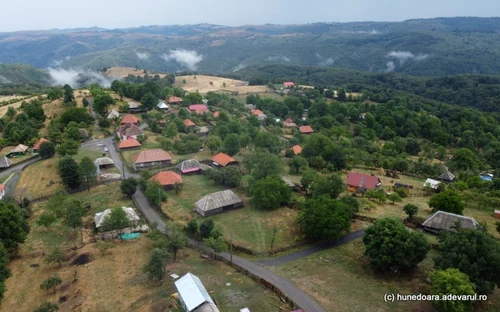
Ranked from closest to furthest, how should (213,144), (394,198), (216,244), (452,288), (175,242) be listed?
1. (452,288)
2. (175,242)
3. (216,244)
4. (394,198)
5. (213,144)

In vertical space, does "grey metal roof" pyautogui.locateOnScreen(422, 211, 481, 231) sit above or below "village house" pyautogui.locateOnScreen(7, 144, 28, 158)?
above

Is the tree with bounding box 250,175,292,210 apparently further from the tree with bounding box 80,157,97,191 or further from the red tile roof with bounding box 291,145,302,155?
the red tile roof with bounding box 291,145,302,155

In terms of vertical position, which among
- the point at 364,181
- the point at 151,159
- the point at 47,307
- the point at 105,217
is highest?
the point at 105,217

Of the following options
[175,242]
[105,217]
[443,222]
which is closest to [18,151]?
[105,217]

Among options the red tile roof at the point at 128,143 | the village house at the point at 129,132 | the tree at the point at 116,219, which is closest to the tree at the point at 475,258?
the tree at the point at 116,219

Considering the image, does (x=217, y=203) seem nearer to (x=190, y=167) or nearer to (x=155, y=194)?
(x=155, y=194)

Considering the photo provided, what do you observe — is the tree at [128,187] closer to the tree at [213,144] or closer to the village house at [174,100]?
the tree at [213,144]

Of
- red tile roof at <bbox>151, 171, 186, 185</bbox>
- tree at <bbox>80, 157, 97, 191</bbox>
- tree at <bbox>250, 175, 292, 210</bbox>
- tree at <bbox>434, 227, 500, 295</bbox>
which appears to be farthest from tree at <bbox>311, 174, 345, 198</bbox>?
tree at <bbox>80, 157, 97, 191</bbox>

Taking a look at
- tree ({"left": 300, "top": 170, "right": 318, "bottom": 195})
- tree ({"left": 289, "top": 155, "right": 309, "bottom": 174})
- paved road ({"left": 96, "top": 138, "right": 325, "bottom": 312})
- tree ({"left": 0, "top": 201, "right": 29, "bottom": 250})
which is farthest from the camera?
tree ({"left": 289, "top": 155, "right": 309, "bottom": 174})
